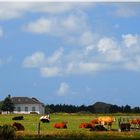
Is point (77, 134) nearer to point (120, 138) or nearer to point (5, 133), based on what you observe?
point (120, 138)

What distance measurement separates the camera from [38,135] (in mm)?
31750

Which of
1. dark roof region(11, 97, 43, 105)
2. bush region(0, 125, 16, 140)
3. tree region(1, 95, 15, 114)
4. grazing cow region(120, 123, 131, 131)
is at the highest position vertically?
dark roof region(11, 97, 43, 105)

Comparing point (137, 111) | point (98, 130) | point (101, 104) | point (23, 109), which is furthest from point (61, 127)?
point (23, 109)

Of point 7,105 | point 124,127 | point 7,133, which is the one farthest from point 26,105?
point 7,133

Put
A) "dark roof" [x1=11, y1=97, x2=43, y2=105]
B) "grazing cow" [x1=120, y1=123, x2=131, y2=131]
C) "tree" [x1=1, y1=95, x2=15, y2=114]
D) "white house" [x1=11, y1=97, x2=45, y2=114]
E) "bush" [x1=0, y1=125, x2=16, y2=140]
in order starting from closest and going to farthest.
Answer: "bush" [x1=0, y1=125, x2=16, y2=140], "grazing cow" [x1=120, y1=123, x2=131, y2=131], "tree" [x1=1, y1=95, x2=15, y2=114], "white house" [x1=11, y1=97, x2=45, y2=114], "dark roof" [x1=11, y1=97, x2=43, y2=105]

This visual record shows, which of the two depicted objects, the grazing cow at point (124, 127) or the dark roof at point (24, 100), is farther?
the dark roof at point (24, 100)

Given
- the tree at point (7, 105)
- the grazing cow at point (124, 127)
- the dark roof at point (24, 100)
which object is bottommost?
the grazing cow at point (124, 127)

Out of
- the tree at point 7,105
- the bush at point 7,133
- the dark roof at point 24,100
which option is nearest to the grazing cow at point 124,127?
the bush at point 7,133

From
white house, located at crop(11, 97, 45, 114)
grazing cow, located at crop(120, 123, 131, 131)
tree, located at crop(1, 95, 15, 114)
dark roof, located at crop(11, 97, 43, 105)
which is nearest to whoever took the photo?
grazing cow, located at crop(120, 123, 131, 131)

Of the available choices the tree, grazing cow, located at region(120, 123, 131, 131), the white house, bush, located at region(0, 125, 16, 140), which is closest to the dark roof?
the white house

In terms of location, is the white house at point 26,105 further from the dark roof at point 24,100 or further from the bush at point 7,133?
the bush at point 7,133

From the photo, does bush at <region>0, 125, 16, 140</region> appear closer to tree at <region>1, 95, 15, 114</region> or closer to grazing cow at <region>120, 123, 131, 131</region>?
grazing cow at <region>120, 123, 131, 131</region>

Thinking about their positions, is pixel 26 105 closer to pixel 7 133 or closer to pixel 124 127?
pixel 124 127

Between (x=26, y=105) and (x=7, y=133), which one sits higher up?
(x=26, y=105)
